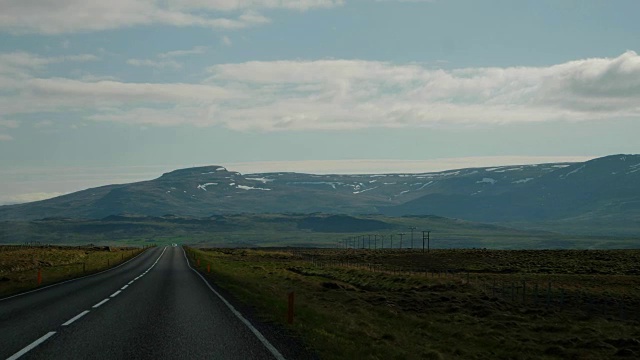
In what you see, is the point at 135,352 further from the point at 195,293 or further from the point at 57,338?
the point at 195,293

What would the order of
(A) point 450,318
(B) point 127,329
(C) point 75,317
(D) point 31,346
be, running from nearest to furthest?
(D) point 31,346
(B) point 127,329
(C) point 75,317
(A) point 450,318

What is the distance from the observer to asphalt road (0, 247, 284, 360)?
14922 mm

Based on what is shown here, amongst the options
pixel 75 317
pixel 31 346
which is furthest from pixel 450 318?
pixel 31 346

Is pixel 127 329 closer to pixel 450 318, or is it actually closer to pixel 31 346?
pixel 31 346

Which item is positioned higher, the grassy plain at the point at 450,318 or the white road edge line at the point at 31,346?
the white road edge line at the point at 31,346

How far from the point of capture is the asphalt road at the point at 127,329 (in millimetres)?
14922

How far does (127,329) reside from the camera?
18656 mm

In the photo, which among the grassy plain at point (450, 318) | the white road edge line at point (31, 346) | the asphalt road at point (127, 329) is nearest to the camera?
the white road edge line at point (31, 346)

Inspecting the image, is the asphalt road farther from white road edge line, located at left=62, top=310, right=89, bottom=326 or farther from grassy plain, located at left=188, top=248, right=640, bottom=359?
grassy plain, located at left=188, top=248, right=640, bottom=359

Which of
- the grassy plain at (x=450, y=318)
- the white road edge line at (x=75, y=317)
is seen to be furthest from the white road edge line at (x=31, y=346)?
the grassy plain at (x=450, y=318)

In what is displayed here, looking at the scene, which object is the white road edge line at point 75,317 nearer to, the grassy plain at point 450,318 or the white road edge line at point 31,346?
the white road edge line at point 31,346

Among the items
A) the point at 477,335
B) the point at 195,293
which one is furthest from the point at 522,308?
the point at 195,293

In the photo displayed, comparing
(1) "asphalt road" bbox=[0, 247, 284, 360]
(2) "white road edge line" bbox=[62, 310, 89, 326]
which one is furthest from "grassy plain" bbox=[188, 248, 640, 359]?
(2) "white road edge line" bbox=[62, 310, 89, 326]

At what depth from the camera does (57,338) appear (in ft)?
55.3
